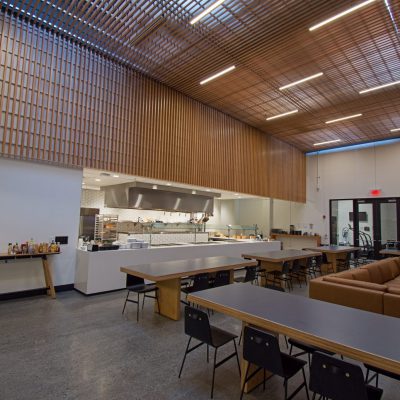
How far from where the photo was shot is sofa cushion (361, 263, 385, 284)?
15.5 ft

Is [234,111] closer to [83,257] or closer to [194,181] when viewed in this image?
[194,181]

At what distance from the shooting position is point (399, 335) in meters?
1.79

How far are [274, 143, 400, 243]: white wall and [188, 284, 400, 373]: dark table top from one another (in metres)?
10.0

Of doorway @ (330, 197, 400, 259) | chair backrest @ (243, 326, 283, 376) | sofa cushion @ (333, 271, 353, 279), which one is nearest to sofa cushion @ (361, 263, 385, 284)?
sofa cushion @ (333, 271, 353, 279)

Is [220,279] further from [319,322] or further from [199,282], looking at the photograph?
[319,322]

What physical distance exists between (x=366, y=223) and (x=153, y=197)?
8.58 m

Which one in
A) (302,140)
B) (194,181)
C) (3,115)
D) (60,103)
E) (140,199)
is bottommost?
(140,199)

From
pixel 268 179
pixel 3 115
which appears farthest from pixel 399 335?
pixel 268 179

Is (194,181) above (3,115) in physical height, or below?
below

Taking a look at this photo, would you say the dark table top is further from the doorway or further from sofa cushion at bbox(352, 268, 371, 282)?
the doorway

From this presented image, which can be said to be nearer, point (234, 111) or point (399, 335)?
point (399, 335)

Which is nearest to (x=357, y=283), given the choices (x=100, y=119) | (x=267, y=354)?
(x=267, y=354)

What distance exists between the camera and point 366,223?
1073cm

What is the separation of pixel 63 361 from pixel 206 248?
473 centimetres
